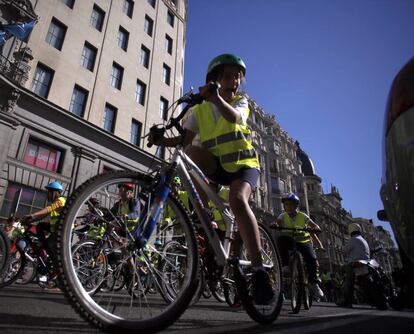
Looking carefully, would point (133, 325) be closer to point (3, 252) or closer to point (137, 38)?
point (3, 252)

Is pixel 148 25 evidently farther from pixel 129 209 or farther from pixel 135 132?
pixel 129 209

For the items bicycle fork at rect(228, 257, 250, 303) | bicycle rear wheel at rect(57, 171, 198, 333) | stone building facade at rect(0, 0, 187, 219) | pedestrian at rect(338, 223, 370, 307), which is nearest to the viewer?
bicycle rear wheel at rect(57, 171, 198, 333)

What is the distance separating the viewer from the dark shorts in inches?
89.8

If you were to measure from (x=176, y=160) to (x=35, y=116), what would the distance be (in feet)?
45.1

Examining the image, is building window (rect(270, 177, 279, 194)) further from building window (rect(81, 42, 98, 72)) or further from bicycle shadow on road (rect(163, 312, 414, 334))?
bicycle shadow on road (rect(163, 312, 414, 334))

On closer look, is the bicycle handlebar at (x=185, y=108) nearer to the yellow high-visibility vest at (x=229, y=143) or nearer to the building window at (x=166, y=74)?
the yellow high-visibility vest at (x=229, y=143)

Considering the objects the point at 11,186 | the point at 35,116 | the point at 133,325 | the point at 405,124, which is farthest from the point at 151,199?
the point at 35,116

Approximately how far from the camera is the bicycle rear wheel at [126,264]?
49.1 inches

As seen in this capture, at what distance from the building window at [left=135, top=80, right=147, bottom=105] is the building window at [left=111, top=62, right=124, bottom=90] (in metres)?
1.38

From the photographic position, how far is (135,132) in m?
18.9

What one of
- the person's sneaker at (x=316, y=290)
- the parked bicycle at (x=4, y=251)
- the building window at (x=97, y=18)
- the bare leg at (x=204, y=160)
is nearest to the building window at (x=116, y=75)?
the building window at (x=97, y=18)

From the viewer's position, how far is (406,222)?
1666mm

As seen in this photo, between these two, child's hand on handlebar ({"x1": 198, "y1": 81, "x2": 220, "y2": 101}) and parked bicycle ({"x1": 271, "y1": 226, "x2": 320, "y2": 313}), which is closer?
child's hand on handlebar ({"x1": 198, "y1": 81, "x2": 220, "y2": 101})

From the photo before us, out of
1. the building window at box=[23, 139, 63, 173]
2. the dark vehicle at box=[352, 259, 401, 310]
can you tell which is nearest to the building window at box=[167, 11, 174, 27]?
the building window at box=[23, 139, 63, 173]
